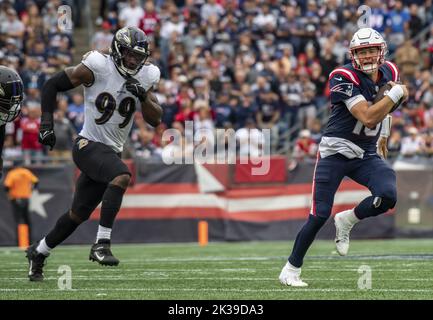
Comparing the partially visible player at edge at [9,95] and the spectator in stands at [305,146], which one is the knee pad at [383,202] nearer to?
the partially visible player at edge at [9,95]

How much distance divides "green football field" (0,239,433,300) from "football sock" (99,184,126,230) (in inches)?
18.1

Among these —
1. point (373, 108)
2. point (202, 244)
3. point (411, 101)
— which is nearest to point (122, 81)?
point (373, 108)

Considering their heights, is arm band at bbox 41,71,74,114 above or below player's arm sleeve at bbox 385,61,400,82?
below

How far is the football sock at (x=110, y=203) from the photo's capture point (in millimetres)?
7500

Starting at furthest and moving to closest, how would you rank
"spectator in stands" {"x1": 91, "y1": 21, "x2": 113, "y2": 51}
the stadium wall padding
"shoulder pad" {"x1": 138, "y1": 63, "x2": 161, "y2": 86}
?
1. "spectator in stands" {"x1": 91, "y1": 21, "x2": 113, "y2": 51}
2. the stadium wall padding
3. "shoulder pad" {"x1": 138, "y1": 63, "x2": 161, "y2": 86}

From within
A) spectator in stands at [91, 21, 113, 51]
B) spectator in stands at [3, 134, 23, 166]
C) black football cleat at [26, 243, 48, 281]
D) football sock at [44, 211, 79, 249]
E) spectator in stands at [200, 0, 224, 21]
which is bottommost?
black football cleat at [26, 243, 48, 281]

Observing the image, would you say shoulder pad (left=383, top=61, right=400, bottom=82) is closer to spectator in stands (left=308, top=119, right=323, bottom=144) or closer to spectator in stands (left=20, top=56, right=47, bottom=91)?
spectator in stands (left=308, top=119, right=323, bottom=144)

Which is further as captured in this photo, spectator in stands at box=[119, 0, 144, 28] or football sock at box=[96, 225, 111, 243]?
spectator in stands at box=[119, 0, 144, 28]

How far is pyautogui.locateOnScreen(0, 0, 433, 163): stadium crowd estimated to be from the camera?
51.6ft

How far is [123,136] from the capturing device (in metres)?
7.98

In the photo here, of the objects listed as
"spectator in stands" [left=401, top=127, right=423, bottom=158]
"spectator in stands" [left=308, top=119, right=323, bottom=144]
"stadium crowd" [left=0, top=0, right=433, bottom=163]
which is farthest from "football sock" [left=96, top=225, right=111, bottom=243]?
"spectator in stands" [left=308, top=119, right=323, bottom=144]

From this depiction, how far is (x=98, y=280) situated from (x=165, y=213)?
6.77m

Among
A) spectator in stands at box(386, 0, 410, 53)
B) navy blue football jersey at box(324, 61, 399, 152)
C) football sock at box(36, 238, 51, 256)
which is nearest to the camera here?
navy blue football jersey at box(324, 61, 399, 152)
